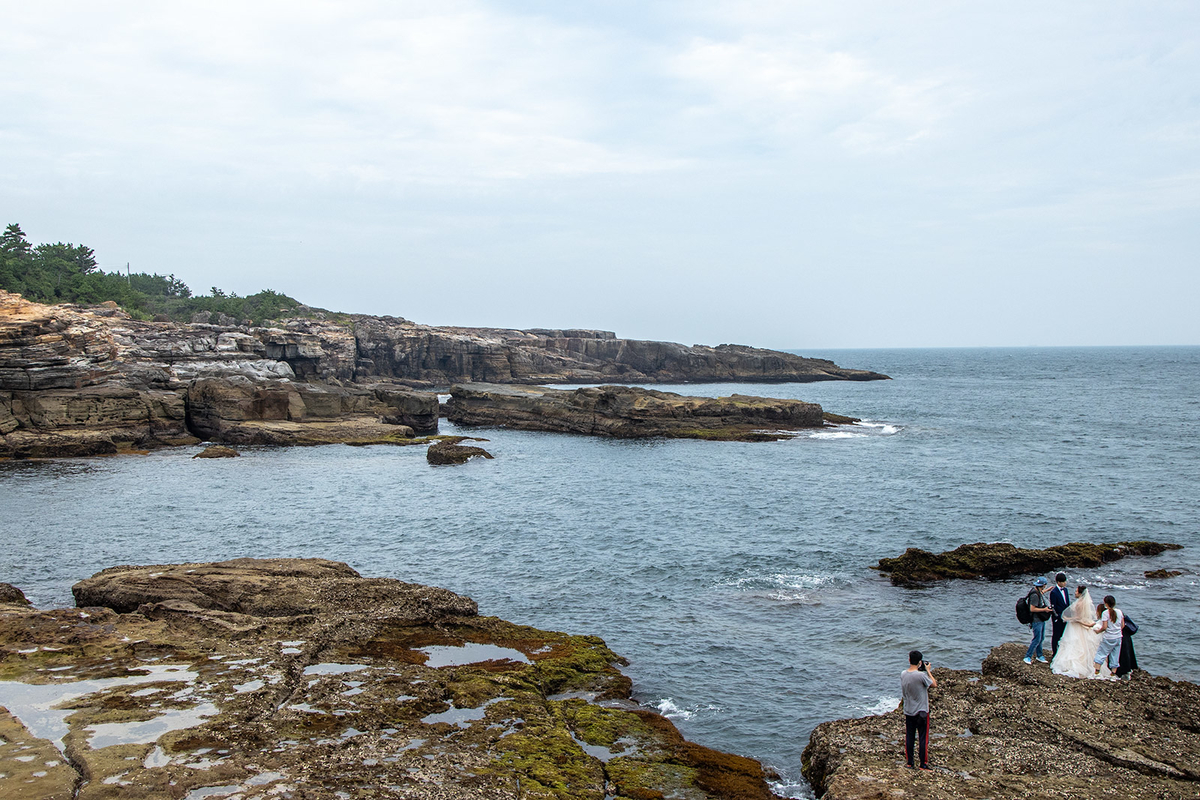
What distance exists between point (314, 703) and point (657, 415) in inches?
2247

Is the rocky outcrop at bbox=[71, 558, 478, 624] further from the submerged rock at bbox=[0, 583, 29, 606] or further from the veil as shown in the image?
the veil

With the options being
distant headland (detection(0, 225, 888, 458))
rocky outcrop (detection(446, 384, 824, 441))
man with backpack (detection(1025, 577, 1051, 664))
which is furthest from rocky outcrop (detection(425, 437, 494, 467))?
man with backpack (detection(1025, 577, 1051, 664))

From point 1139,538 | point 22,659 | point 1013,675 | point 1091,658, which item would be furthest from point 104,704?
point 1139,538

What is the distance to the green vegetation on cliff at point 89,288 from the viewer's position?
8549 centimetres

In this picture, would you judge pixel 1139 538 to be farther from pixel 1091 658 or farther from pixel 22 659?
pixel 22 659

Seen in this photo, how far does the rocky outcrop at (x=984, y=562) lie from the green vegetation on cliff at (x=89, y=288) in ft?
300

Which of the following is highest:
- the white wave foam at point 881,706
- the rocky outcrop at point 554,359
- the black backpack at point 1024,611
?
Result: the rocky outcrop at point 554,359

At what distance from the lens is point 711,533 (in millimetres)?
34906

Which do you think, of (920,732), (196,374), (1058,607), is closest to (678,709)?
(920,732)

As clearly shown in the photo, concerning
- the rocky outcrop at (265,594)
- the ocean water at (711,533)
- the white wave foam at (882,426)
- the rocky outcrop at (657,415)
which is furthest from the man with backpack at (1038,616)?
the white wave foam at (882,426)

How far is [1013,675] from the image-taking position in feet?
53.9

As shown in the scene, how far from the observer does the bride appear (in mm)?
16375

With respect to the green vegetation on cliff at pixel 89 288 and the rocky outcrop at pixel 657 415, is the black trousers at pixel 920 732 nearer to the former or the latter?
the rocky outcrop at pixel 657 415

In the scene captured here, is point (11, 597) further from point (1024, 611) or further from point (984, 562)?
point (984, 562)
